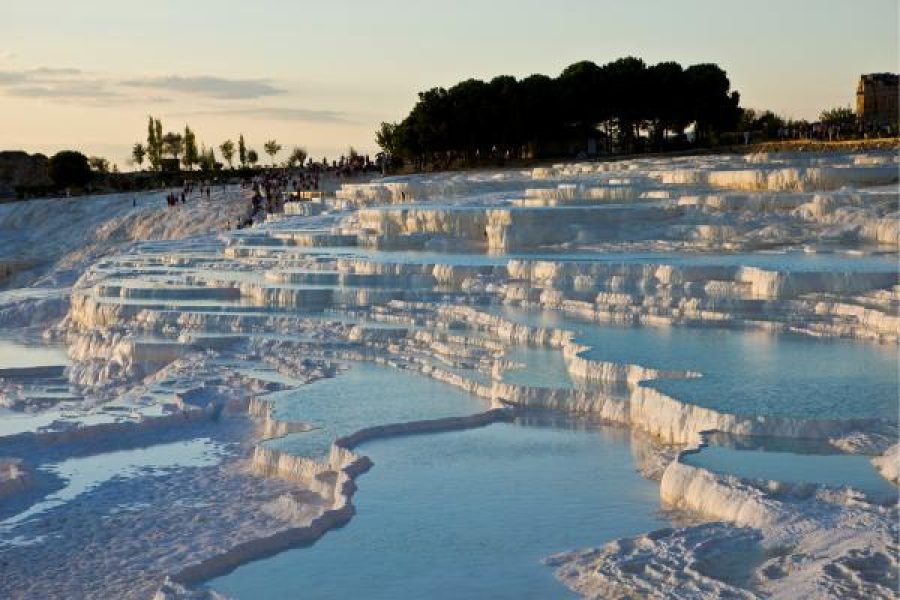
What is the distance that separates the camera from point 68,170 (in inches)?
1993

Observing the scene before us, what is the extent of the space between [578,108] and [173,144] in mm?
23909

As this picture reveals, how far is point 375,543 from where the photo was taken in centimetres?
701

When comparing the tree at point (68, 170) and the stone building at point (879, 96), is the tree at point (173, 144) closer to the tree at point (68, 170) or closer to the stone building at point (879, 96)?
the tree at point (68, 170)

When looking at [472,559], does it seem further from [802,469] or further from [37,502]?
[37,502]

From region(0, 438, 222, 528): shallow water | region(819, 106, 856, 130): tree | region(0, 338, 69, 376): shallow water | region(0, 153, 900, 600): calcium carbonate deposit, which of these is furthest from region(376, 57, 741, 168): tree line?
region(0, 438, 222, 528): shallow water

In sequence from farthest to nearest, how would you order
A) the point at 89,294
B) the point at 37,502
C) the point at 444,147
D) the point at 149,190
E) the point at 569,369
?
the point at 149,190 < the point at 444,147 < the point at 89,294 < the point at 569,369 < the point at 37,502

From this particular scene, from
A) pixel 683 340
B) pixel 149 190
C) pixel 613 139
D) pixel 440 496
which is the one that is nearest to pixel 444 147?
pixel 613 139

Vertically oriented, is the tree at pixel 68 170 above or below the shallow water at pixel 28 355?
above

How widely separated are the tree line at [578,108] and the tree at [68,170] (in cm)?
1428

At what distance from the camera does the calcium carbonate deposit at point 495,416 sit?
664cm

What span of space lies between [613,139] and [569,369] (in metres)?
33.8

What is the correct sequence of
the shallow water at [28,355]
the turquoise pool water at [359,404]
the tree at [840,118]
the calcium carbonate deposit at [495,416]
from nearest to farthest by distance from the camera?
the calcium carbonate deposit at [495,416]
the turquoise pool water at [359,404]
the shallow water at [28,355]
the tree at [840,118]

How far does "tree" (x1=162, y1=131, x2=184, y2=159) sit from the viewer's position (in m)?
58.9

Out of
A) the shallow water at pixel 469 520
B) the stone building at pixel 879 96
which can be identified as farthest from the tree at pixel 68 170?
the shallow water at pixel 469 520
